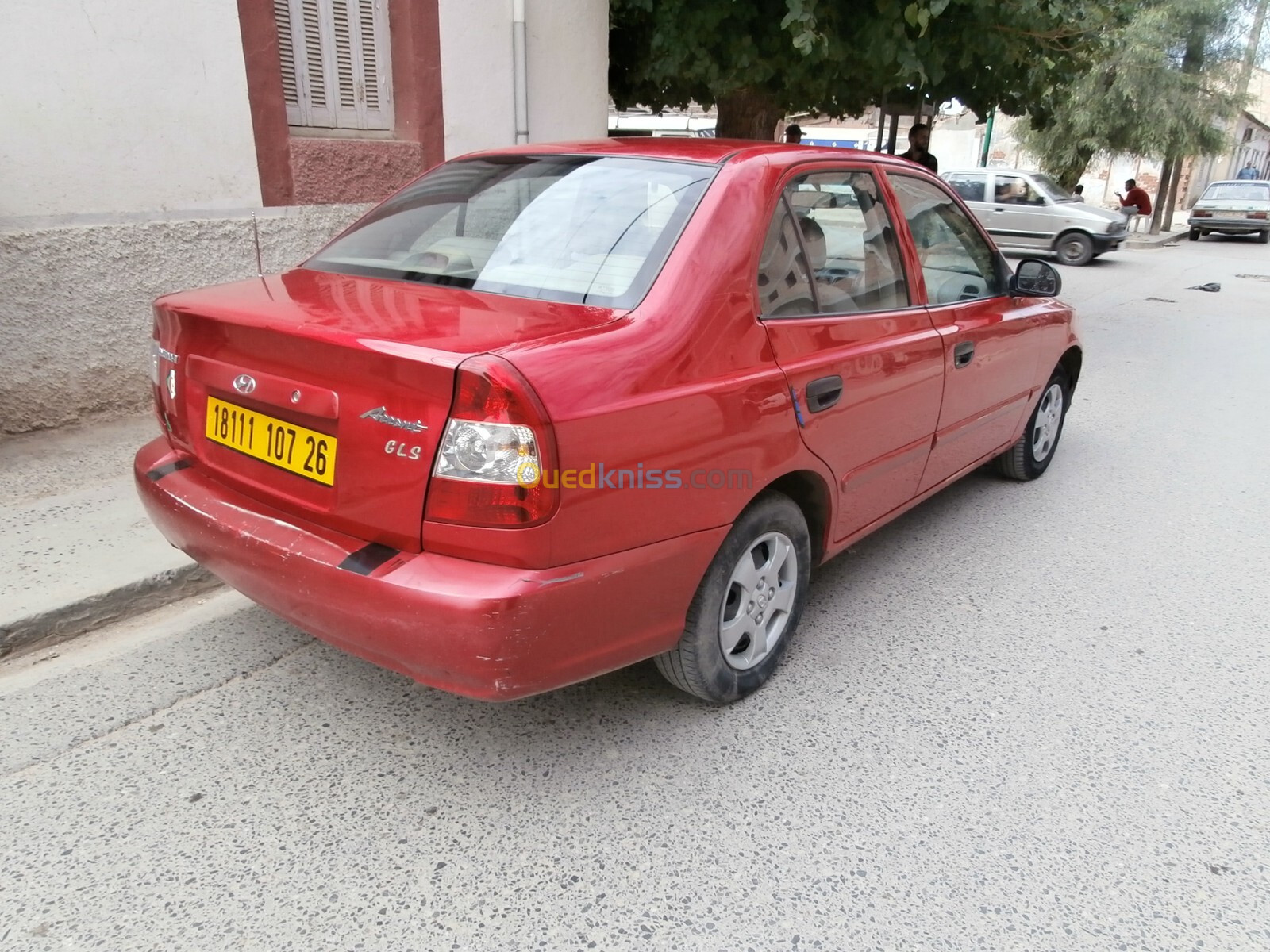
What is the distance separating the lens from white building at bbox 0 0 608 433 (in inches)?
187

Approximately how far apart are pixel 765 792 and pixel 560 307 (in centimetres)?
144

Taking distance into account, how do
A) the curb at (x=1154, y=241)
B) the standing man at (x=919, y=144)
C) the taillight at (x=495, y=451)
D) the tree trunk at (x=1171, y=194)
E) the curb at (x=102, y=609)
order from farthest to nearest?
1. the tree trunk at (x=1171, y=194)
2. the curb at (x=1154, y=241)
3. the standing man at (x=919, y=144)
4. the curb at (x=102, y=609)
5. the taillight at (x=495, y=451)

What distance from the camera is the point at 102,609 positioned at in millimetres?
3342

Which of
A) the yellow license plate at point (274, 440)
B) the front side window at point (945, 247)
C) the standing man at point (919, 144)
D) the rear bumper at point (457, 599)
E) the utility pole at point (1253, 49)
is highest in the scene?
the utility pole at point (1253, 49)

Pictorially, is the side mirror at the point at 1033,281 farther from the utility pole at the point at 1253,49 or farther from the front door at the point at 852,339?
the utility pole at the point at 1253,49

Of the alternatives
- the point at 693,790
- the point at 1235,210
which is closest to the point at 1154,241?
the point at 1235,210

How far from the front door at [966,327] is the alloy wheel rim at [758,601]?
41.1 inches

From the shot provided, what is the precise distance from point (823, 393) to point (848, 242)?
662 mm

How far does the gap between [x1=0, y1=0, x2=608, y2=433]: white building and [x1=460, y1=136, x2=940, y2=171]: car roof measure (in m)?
2.82

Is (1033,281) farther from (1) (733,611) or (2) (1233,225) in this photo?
(2) (1233,225)

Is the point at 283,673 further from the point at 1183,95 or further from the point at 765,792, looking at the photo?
the point at 1183,95

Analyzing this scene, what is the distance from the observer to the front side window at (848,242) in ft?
9.74

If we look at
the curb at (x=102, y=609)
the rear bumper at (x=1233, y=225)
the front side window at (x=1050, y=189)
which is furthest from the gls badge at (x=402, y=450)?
the rear bumper at (x=1233, y=225)

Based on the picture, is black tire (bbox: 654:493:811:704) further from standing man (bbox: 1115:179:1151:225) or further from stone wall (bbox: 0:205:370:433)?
standing man (bbox: 1115:179:1151:225)
